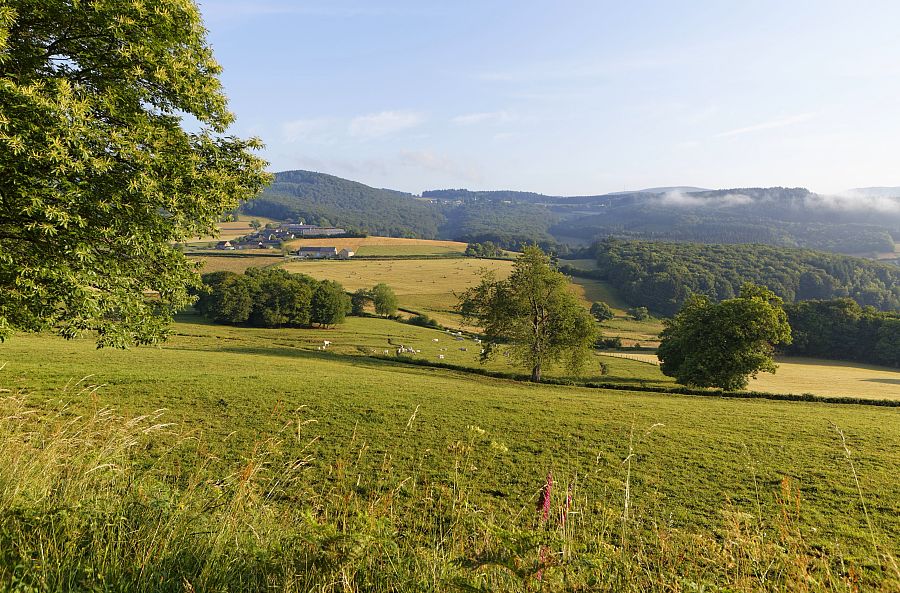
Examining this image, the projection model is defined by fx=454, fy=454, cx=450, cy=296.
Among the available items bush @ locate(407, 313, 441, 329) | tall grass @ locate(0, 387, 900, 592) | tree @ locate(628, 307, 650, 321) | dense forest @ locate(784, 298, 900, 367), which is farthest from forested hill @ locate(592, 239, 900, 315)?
tall grass @ locate(0, 387, 900, 592)

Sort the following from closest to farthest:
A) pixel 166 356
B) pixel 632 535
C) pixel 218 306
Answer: pixel 632 535 → pixel 166 356 → pixel 218 306

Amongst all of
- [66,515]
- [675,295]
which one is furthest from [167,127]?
[675,295]

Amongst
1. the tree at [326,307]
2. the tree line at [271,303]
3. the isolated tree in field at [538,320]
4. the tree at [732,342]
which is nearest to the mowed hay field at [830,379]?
the tree at [732,342]

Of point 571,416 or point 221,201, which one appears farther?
point 571,416

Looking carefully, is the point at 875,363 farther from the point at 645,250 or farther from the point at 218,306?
the point at 218,306

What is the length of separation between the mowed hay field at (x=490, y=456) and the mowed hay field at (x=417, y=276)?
73029mm

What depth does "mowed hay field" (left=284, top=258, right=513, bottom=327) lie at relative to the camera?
110 metres

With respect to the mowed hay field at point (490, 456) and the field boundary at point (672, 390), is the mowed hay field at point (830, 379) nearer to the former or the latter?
the field boundary at point (672, 390)

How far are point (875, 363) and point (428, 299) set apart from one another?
9185 centimetres

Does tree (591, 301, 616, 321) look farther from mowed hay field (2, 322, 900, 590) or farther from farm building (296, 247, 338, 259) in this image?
mowed hay field (2, 322, 900, 590)

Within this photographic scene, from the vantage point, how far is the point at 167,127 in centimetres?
1185

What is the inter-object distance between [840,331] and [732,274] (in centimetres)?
7799

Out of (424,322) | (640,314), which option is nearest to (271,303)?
(424,322)

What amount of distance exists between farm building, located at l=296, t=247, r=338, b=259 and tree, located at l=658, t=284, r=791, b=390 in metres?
133
